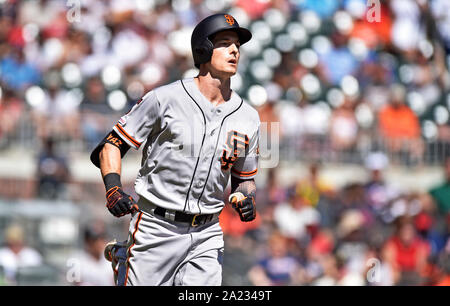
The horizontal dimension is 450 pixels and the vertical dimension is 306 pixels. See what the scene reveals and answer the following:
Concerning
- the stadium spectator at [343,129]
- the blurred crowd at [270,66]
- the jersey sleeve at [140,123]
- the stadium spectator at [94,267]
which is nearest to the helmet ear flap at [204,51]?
the jersey sleeve at [140,123]

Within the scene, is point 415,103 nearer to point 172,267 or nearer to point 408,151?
point 408,151

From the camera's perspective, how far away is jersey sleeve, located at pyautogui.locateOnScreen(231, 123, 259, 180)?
174 inches

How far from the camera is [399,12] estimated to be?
12.8 m

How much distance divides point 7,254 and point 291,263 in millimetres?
3081

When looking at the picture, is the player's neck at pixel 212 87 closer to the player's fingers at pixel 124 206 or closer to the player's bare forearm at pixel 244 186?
the player's bare forearm at pixel 244 186

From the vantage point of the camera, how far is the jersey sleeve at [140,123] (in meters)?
4.21

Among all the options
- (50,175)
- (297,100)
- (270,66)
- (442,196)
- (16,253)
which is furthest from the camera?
(270,66)

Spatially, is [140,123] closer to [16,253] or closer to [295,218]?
[16,253]

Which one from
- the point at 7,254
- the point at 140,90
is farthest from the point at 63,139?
the point at 7,254

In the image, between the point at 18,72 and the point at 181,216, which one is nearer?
the point at 181,216

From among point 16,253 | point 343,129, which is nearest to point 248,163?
point 16,253

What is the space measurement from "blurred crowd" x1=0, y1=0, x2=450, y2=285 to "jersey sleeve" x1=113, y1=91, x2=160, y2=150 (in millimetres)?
3827

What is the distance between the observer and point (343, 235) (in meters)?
9.33

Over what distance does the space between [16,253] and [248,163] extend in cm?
481
